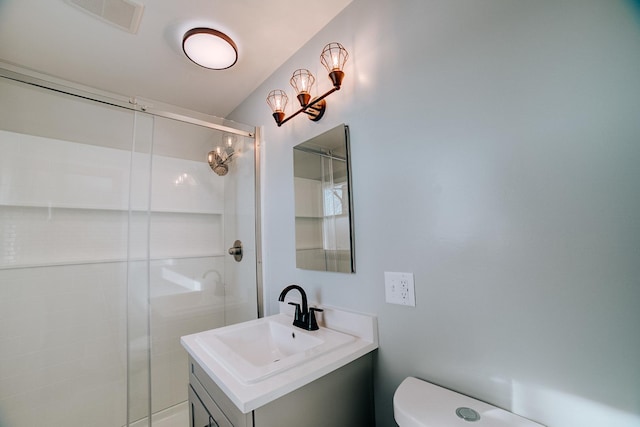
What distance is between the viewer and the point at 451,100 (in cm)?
88

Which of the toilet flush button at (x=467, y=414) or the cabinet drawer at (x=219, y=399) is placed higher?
the toilet flush button at (x=467, y=414)

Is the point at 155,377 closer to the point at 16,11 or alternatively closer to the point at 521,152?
the point at 16,11

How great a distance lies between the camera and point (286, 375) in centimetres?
80

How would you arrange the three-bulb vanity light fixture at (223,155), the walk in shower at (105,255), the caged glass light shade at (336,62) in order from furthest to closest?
1. the three-bulb vanity light fixture at (223,155)
2. the walk in shower at (105,255)
3. the caged glass light shade at (336,62)

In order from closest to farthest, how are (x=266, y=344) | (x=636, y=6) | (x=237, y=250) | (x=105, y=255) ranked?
(x=636, y=6) → (x=266, y=344) → (x=105, y=255) → (x=237, y=250)

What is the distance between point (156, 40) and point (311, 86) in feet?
2.91

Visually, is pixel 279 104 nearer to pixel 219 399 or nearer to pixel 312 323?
pixel 312 323

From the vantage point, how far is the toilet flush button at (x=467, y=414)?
2.25 ft

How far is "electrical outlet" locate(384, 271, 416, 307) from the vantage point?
956 mm

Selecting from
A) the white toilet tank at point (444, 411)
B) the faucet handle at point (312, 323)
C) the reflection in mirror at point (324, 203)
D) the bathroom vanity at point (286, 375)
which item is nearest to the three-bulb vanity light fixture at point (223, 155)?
the reflection in mirror at point (324, 203)

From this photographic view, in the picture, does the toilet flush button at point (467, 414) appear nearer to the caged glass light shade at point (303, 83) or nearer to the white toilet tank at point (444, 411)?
the white toilet tank at point (444, 411)

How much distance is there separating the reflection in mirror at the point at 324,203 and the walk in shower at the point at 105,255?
1.74ft

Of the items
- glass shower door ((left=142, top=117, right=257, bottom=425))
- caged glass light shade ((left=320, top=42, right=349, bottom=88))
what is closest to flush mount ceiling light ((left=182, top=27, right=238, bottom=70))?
glass shower door ((left=142, top=117, right=257, bottom=425))

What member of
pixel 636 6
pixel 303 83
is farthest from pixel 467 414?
pixel 303 83
